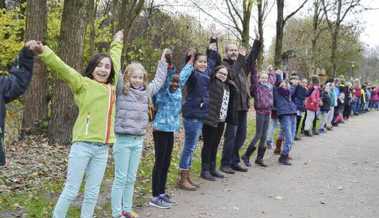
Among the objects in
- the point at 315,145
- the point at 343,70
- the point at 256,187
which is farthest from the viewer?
the point at 343,70

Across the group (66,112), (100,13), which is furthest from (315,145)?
(100,13)

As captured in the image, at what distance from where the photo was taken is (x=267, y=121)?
9.94 m

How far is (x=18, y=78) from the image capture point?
440cm

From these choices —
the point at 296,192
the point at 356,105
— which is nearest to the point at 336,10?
the point at 356,105

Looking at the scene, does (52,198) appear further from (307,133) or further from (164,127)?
(307,133)

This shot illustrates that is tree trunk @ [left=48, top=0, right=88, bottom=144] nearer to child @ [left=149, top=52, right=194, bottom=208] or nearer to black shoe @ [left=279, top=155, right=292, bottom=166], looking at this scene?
child @ [left=149, top=52, right=194, bottom=208]

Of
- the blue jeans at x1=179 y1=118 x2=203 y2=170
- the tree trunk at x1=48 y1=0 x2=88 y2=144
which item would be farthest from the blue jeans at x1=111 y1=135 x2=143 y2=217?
the tree trunk at x1=48 y1=0 x2=88 y2=144

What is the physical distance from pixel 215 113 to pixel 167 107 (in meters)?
1.51

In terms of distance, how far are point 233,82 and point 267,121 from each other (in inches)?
66.6

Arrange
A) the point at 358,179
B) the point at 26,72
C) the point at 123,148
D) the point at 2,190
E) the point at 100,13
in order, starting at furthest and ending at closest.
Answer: the point at 100,13 → the point at 358,179 → the point at 2,190 → the point at 123,148 → the point at 26,72

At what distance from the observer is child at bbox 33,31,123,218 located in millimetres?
5027

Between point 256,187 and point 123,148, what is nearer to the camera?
point 123,148

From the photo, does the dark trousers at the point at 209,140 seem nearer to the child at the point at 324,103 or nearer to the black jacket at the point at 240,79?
the black jacket at the point at 240,79

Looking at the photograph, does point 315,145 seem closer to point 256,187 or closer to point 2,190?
point 256,187
